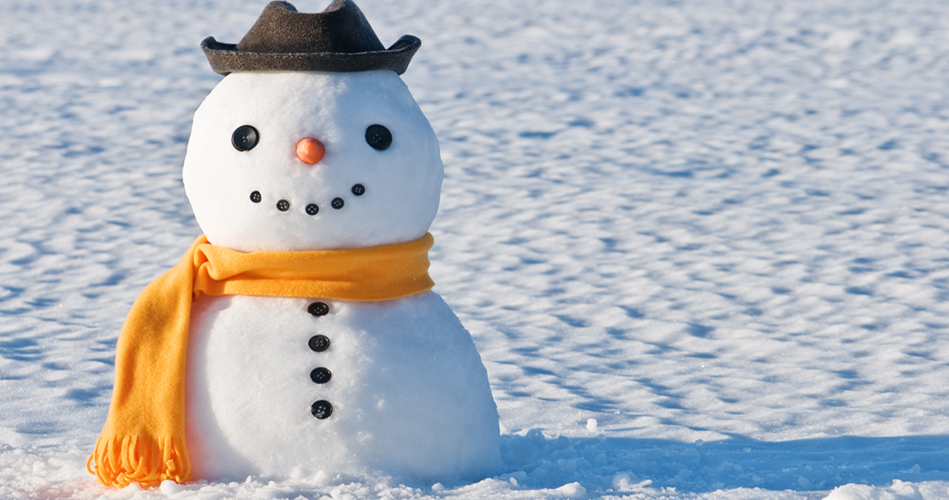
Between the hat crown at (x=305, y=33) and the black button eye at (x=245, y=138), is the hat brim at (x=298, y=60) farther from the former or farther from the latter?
the black button eye at (x=245, y=138)

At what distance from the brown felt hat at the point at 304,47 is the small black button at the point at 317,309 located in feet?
1.98

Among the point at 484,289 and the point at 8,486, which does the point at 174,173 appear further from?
the point at 8,486

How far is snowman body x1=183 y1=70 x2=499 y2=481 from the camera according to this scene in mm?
2412

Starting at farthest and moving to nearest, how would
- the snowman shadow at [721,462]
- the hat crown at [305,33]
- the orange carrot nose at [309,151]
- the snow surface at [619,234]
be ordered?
the snow surface at [619,234], the snowman shadow at [721,462], the hat crown at [305,33], the orange carrot nose at [309,151]

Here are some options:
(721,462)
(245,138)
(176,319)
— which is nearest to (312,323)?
(176,319)

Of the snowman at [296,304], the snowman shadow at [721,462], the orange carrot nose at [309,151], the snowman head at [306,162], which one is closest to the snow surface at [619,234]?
the snowman shadow at [721,462]

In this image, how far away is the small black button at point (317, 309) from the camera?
249 centimetres

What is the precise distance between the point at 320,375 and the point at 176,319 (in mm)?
414

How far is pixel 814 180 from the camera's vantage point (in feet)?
25.1

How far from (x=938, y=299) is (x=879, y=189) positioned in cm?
236

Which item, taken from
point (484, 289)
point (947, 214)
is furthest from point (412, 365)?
point (947, 214)

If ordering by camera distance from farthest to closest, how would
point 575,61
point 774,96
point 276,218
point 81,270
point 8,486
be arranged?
1. point 575,61
2. point 774,96
3. point 81,270
4. point 8,486
5. point 276,218

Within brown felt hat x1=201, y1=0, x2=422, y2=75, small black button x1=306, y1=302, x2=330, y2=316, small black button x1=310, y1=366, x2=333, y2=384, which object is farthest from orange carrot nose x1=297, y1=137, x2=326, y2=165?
small black button x1=310, y1=366, x2=333, y2=384

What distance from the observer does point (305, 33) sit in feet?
8.25
